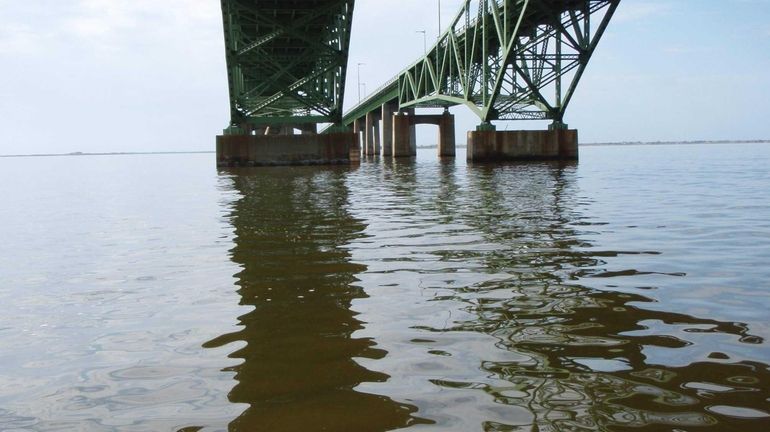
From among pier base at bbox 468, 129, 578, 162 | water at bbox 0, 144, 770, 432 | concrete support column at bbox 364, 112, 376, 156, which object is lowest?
water at bbox 0, 144, 770, 432

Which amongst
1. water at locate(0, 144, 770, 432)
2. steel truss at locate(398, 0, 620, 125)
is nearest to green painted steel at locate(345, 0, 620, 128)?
steel truss at locate(398, 0, 620, 125)

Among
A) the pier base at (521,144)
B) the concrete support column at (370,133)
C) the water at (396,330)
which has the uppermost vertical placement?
the concrete support column at (370,133)

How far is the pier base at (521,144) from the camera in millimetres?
43875

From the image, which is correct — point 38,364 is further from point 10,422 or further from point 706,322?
point 706,322

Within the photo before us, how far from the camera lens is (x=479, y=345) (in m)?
4.28

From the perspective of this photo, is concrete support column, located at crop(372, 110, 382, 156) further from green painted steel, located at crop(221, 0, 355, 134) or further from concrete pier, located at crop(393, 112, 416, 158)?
green painted steel, located at crop(221, 0, 355, 134)

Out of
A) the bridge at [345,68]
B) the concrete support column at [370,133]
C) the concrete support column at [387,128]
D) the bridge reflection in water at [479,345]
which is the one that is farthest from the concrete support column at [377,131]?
the bridge reflection in water at [479,345]

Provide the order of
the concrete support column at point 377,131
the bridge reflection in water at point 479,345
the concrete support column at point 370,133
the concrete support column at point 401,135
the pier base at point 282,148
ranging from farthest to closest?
the concrete support column at point 370,133 → the concrete support column at point 377,131 → the concrete support column at point 401,135 → the pier base at point 282,148 → the bridge reflection in water at point 479,345

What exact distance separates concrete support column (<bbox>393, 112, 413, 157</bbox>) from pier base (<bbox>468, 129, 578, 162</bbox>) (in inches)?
902

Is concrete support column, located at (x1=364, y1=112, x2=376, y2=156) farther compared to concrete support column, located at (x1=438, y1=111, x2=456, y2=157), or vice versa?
concrete support column, located at (x1=364, y1=112, x2=376, y2=156)

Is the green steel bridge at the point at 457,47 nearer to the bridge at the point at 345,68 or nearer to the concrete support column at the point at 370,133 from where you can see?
the bridge at the point at 345,68

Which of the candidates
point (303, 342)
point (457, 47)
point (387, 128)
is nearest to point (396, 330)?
point (303, 342)

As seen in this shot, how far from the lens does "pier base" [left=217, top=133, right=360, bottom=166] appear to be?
4219 cm

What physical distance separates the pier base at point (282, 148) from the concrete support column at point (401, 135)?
24.5 metres
